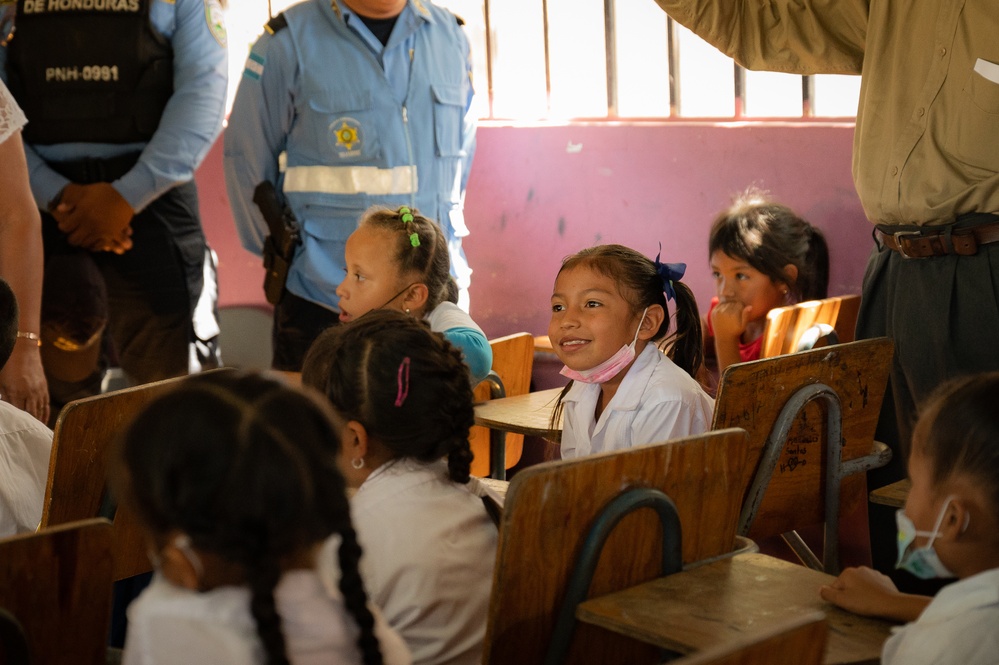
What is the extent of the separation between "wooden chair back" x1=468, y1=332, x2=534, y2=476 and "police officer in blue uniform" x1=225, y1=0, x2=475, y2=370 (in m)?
0.54

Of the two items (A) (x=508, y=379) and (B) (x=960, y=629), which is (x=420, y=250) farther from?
(B) (x=960, y=629)

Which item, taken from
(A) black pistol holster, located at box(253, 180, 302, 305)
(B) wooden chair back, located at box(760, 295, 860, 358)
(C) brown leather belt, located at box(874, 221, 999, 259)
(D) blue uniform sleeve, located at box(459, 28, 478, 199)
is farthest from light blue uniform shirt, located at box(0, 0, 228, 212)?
(C) brown leather belt, located at box(874, 221, 999, 259)

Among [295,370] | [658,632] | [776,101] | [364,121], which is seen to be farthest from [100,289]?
[658,632]

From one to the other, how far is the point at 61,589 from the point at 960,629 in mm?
1045

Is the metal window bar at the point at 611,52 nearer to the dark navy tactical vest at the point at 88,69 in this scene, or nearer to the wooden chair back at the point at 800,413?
the dark navy tactical vest at the point at 88,69

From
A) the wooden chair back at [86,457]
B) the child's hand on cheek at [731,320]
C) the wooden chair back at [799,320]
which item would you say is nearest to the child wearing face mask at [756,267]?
the child's hand on cheek at [731,320]

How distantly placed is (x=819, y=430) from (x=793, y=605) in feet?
2.60

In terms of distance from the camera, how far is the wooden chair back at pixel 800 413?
208cm

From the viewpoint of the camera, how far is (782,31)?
2.83 metres

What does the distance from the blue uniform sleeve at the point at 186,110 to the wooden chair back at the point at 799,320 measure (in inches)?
74.1

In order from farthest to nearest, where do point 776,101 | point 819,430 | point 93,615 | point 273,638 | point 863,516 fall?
point 776,101 < point 863,516 < point 819,430 < point 93,615 < point 273,638

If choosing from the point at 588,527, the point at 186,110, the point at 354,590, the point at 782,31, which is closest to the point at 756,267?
the point at 782,31

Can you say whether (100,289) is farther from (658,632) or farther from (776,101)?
(658,632)

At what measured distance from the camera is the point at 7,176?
2736mm
